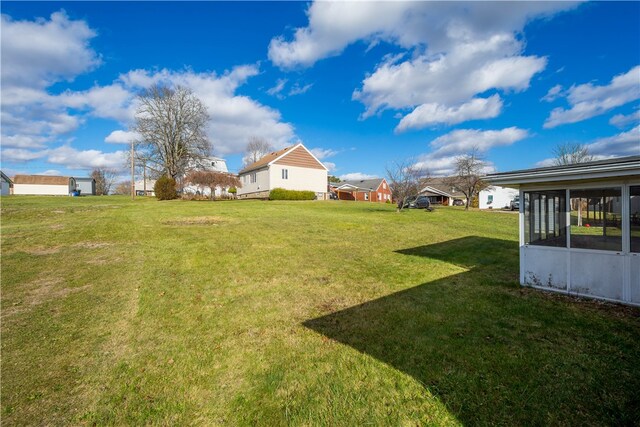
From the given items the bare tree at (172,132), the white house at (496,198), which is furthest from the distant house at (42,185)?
the white house at (496,198)

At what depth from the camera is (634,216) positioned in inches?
204

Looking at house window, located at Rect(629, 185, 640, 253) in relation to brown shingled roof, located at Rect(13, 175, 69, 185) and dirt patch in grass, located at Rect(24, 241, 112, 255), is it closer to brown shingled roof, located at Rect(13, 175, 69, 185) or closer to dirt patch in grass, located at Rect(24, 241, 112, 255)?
dirt patch in grass, located at Rect(24, 241, 112, 255)

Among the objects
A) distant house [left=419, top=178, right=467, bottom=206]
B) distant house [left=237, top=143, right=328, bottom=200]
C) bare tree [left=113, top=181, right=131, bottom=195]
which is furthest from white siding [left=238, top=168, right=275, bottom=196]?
bare tree [left=113, top=181, right=131, bottom=195]

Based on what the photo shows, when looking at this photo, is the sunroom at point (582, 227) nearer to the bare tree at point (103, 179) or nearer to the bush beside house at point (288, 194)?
the bush beside house at point (288, 194)

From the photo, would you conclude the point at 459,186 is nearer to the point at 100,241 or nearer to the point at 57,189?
the point at 100,241

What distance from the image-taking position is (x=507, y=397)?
10.1ft

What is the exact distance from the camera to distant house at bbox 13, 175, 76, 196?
55.5 meters

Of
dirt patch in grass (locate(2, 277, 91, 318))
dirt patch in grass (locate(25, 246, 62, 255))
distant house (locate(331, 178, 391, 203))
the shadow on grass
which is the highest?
distant house (locate(331, 178, 391, 203))

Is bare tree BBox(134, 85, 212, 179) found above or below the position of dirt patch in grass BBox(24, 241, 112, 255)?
above

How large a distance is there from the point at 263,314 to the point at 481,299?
4.41 m

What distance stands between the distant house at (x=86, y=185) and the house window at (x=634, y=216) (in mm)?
80221

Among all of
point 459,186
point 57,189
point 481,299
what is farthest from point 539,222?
point 57,189

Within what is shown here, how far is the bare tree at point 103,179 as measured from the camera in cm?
6903

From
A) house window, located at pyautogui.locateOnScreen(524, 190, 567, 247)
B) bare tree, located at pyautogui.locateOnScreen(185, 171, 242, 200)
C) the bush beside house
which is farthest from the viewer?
the bush beside house
